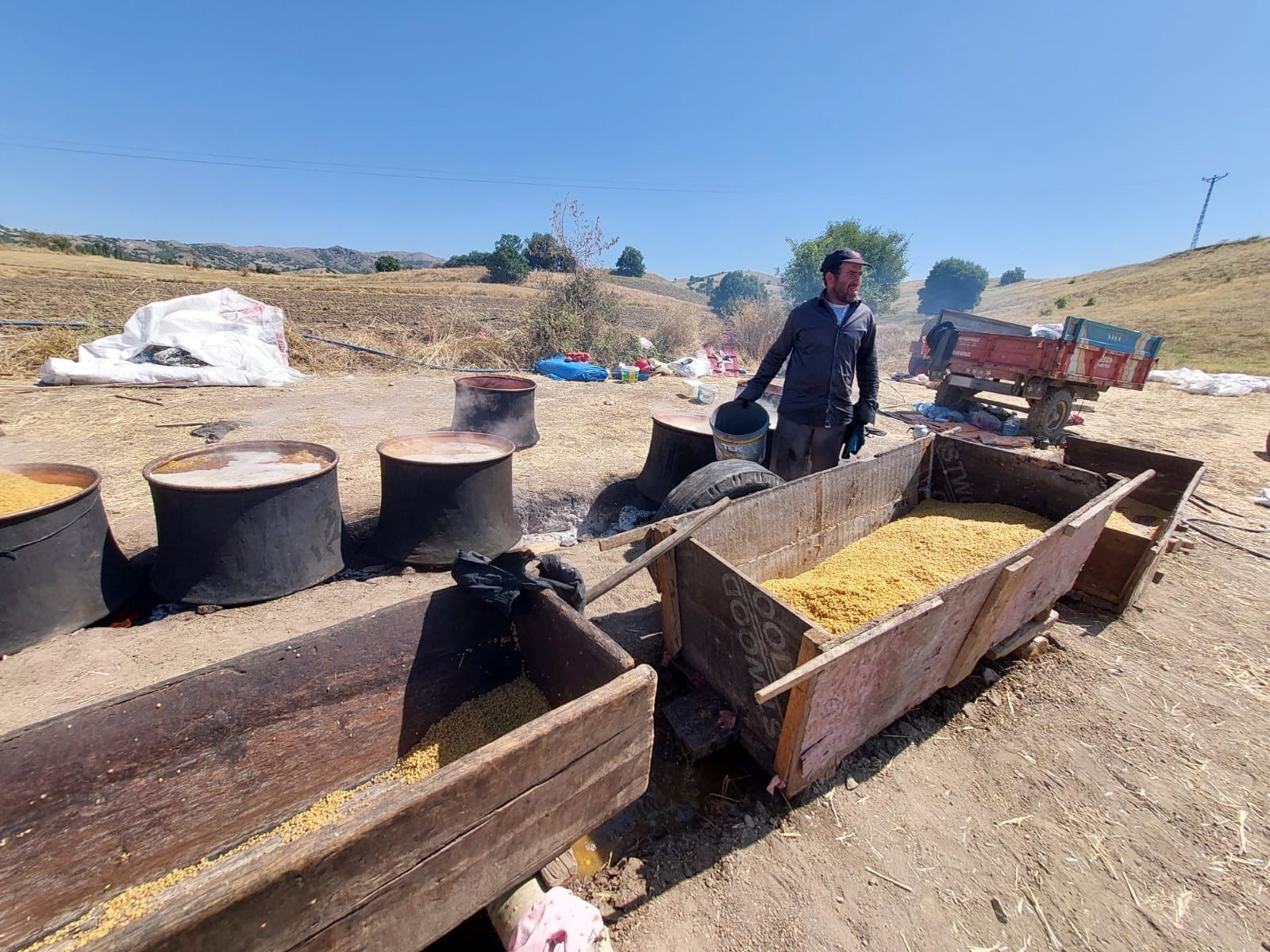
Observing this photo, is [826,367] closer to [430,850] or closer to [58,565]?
[430,850]

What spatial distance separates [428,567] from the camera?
13.8ft

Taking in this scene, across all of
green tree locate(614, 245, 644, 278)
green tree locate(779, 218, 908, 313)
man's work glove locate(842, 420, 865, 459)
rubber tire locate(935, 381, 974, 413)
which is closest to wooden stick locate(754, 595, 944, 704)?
man's work glove locate(842, 420, 865, 459)

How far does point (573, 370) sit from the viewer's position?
12023 mm

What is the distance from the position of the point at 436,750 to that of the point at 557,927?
38.1 inches

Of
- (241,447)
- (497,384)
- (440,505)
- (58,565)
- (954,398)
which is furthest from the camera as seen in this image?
(954,398)

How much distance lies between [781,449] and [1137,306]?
39.0 metres

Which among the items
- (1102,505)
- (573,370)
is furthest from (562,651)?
(573,370)

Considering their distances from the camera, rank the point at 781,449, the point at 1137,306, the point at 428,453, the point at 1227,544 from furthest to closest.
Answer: the point at 1137,306 → the point at 1227,544 → the point at 781,449 → the point at 428,453

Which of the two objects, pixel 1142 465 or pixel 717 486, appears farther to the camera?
pixel 1142 465

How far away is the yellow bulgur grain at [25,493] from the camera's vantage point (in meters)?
2.99

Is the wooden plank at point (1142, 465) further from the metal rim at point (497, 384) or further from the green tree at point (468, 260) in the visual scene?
the green tree at point (468, 260)

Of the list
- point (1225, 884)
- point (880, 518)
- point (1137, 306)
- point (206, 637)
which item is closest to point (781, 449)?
point (880, 518)

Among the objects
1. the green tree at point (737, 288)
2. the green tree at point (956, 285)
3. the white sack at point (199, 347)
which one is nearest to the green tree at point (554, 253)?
the white sack at point (199, 347)

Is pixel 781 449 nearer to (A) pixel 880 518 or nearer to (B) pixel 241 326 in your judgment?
(A) pixel 880 518
